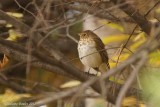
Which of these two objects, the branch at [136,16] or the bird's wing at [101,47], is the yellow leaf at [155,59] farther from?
the bird's wing at [101,47]

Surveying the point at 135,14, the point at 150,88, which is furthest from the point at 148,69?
the point at 150,88

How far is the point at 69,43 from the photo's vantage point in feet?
23.2

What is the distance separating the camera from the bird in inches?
165

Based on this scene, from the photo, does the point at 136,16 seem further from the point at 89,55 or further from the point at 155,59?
the point at 89,55

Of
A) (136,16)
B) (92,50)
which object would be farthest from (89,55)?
(136,16)

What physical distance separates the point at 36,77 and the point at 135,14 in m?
3.27

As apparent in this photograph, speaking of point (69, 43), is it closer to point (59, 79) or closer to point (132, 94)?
point (59, 79)

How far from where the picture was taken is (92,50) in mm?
4227

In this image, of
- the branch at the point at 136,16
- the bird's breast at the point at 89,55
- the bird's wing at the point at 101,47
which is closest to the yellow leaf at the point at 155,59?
the branch at the point at 136,16

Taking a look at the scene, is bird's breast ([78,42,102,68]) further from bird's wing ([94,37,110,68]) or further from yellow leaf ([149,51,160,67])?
yellow leaf ([149,51,160,67])

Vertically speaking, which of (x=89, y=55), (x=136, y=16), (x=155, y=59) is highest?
(x=89, y=55)

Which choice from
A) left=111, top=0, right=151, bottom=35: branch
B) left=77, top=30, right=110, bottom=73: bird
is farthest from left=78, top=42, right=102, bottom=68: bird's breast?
left=111, top=0, right=151, bottom=35: branch

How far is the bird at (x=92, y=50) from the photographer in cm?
420

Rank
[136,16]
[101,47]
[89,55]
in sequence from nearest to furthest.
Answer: [136,16], [101,47], [89,55]
